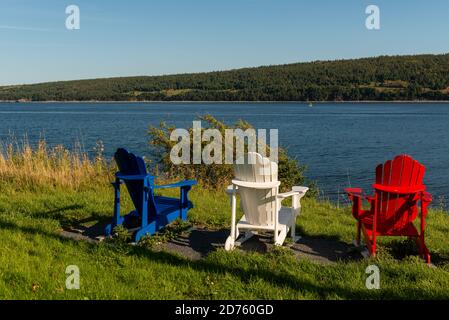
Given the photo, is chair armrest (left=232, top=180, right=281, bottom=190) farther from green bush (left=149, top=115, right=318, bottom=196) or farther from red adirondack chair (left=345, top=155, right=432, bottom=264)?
green bush (left=149, top=115, right=318, bottom=196)

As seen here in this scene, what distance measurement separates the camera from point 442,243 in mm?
5922

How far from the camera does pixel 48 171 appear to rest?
31.6ft

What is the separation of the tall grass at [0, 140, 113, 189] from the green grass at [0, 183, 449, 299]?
2.98 m

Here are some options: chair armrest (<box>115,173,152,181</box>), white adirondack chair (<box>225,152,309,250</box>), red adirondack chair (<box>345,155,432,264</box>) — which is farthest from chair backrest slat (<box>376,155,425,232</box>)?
chair armrest (<box>115,173,152,181</box>)

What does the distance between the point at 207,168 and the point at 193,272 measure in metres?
7.80

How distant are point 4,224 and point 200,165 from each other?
21.5 ft

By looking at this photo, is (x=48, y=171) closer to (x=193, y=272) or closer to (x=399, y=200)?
(x=193, y=272)

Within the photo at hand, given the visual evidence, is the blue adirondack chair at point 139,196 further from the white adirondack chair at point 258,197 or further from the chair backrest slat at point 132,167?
the white adirondack chair at point 258,197

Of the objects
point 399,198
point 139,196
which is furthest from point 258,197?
point 399,198

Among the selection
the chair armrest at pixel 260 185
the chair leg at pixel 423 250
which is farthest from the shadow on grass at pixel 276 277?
the chair leg at pixel 423 250

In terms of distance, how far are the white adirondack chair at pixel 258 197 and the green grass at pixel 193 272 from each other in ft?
1.25

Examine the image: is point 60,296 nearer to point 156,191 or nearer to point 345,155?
point 156,191

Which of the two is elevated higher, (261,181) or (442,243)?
(261,181)

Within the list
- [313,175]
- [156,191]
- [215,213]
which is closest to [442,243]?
[215,213]
